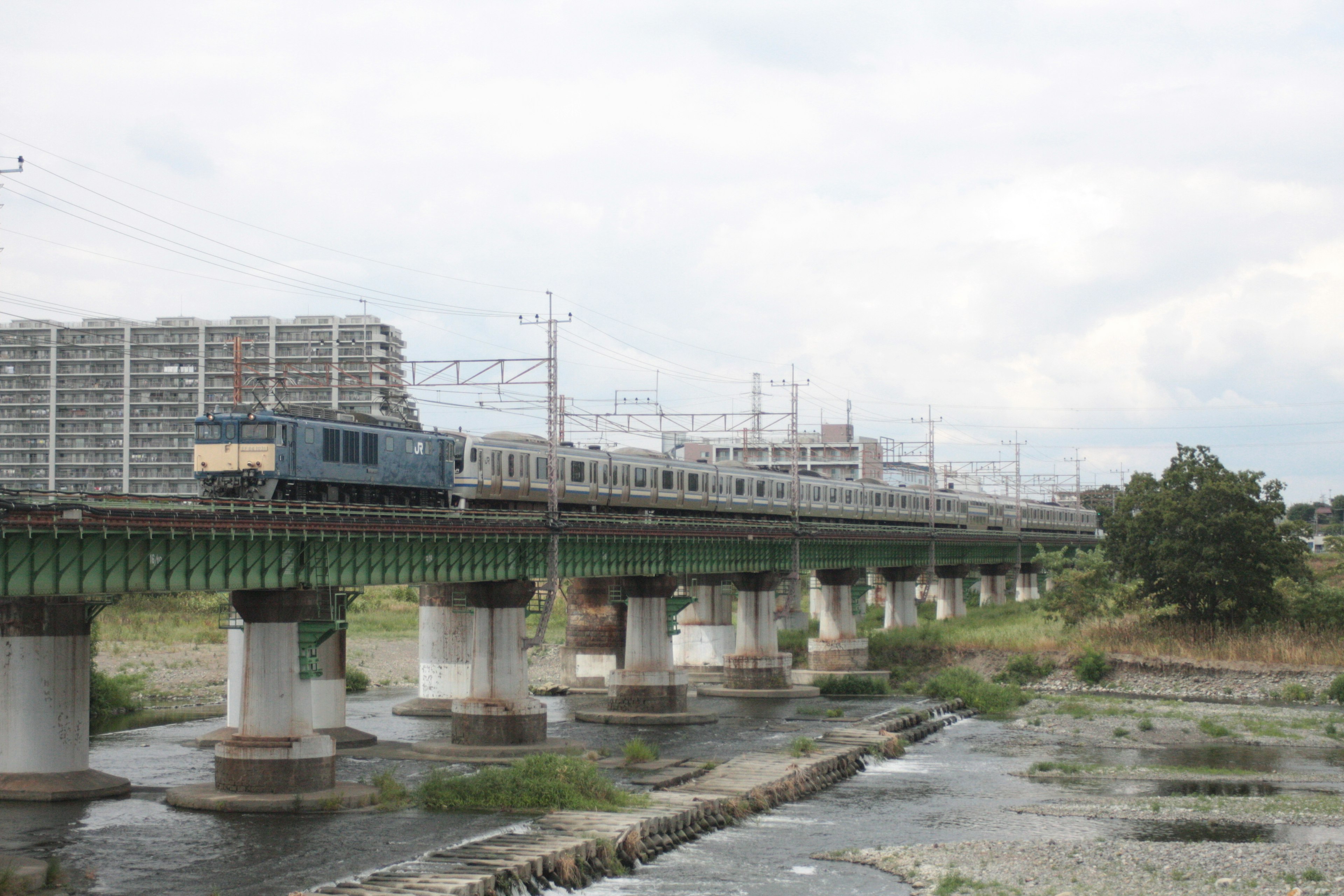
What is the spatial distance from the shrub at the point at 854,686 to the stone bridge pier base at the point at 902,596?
65.7 feet

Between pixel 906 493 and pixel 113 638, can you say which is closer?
pixel 113 638

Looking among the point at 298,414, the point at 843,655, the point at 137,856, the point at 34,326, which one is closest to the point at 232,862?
the point at 137,856

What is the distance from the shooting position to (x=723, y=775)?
4494cm

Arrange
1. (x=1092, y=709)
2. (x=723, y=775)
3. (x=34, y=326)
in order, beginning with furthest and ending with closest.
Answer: (x=34, y=326)
(x=1092, y=709)
(x=723, y=775)

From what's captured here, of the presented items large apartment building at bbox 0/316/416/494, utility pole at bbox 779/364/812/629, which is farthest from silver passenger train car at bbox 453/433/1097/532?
large apartment building at bbox 0/316/416/494

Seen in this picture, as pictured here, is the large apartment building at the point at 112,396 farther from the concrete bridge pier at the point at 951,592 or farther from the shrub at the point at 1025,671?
the shrub at the point at 1025,671

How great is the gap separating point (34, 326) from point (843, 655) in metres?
136

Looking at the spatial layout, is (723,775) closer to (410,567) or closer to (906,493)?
(410,567)

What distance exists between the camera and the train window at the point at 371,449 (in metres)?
51.4

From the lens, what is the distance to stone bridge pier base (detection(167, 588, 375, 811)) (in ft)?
131

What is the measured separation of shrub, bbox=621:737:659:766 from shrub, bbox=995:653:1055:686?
3699 centimetres

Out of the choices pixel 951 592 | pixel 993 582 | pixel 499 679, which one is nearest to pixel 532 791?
pixel 499 679

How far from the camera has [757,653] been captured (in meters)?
80.9

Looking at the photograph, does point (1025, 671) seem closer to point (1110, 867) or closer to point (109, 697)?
point (109, 697)
